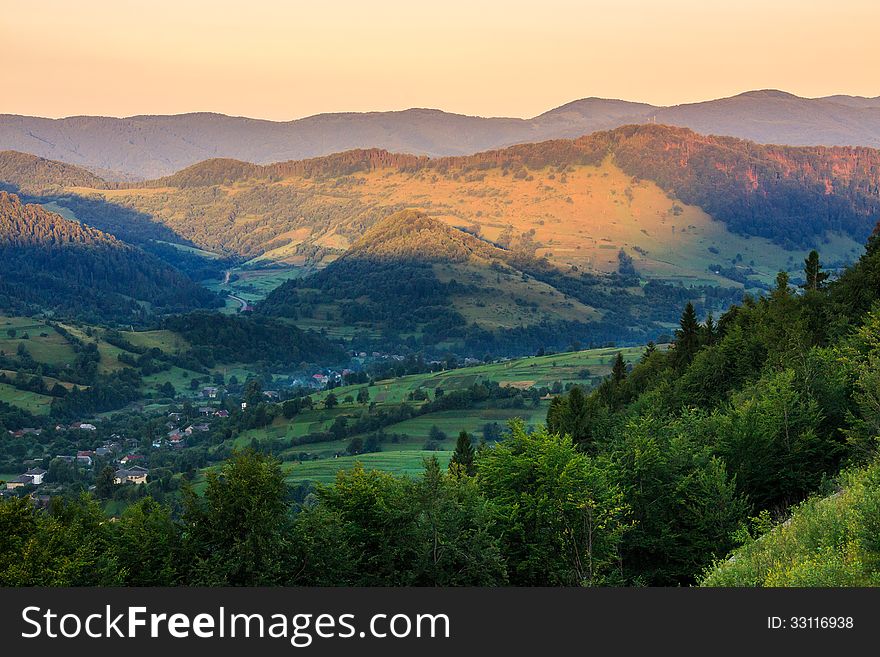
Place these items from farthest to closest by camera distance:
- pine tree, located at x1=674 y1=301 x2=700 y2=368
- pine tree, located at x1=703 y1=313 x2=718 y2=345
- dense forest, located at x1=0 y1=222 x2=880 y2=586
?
pine tree, located at x1=674 y1=301 x2=700 y2=368 → pine tree, located at x1=703 y1=313 x2=718 y2=345 → dense forest, located at x1=0 y1=222 x2=880 y2=586

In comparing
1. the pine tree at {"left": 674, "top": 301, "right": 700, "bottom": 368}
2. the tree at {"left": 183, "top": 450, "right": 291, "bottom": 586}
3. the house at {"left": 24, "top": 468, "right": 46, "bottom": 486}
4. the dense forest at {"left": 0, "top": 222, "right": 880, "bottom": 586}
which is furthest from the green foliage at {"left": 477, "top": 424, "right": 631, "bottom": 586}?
the house at {"left": 24, "top": 468, "right": 46, "bottom": 486}

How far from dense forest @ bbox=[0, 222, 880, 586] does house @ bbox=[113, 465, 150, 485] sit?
426 ft

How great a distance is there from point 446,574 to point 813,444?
2635 cm

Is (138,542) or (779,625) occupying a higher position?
(779,625)

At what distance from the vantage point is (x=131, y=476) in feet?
574

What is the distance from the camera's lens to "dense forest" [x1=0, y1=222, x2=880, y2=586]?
113ft

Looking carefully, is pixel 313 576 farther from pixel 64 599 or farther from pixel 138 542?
pixel 64 599

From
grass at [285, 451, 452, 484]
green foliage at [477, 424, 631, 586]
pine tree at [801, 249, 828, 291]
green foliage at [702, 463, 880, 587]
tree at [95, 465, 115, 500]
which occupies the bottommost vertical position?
tree at [95, 465, 115, 500]

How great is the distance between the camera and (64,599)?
79.9ft

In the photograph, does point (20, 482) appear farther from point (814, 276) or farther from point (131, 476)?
point (814, 276)

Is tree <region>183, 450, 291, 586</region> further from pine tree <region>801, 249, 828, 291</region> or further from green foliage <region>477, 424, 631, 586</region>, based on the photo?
pine tree <region>801, 249, 828, 291</region>

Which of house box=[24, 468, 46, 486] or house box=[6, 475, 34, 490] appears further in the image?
house box=[24, 468, 46, 486]

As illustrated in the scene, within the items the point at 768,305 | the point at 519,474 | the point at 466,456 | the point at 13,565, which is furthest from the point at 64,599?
the point at 768,305

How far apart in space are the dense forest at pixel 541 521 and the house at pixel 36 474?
5864 inches
